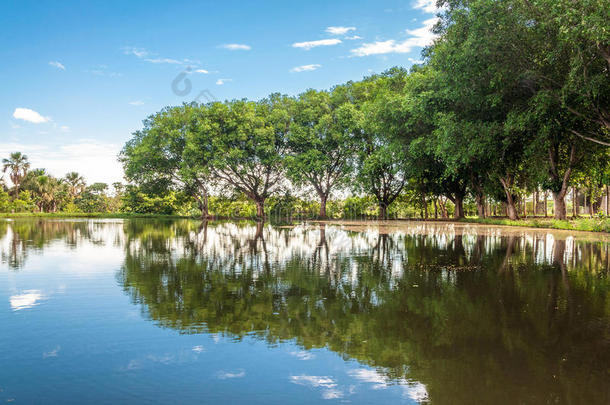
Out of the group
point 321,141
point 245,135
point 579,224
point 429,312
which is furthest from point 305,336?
point 245,135

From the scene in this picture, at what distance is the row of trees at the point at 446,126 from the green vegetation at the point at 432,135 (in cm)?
10

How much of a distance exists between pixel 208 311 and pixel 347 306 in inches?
73.2

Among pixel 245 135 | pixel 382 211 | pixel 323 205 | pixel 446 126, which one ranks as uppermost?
pixel 245 135

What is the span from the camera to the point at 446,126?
21.9 meters

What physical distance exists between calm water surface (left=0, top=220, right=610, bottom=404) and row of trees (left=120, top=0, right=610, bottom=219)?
1065 cm

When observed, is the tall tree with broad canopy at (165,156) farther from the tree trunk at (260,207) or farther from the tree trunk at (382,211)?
the tree trunk at (382,211)

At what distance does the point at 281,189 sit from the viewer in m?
49.3

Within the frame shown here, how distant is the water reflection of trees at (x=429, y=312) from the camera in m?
3.50

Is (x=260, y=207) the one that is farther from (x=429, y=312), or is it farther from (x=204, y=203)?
(x=429, y=312)

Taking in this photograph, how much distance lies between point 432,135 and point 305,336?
2400cm

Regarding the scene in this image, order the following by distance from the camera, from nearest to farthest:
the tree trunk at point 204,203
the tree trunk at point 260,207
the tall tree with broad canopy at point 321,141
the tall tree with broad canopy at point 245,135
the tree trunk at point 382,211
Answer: the tall tree with broad canopy at point 321,141
the tall tree with broad canopy at point 245,135
the tree trunk at point 382,211
the tree trunk at point 260,207
the tree trunk at point 204,203

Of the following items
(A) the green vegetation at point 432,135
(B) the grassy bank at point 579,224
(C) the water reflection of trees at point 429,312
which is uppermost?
(A) the green vegetation at point 432,135

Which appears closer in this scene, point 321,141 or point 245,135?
point 321,141

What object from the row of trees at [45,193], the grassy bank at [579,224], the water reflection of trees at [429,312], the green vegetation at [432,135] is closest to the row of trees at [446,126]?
the green vegetation at [432,135]
